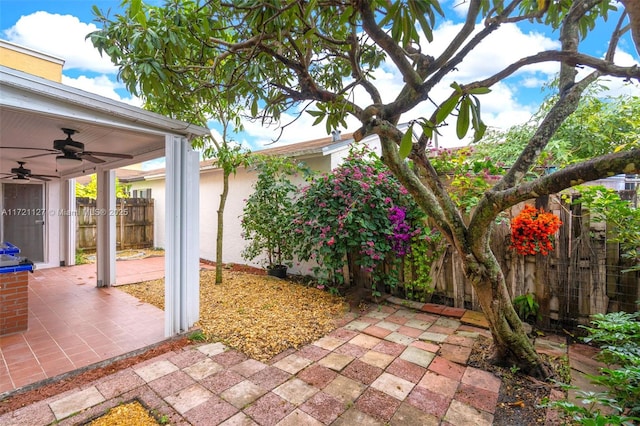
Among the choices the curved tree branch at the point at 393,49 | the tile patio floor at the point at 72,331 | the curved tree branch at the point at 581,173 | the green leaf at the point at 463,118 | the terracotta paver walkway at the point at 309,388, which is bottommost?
the terracotta paver walkway at the point at 309,388

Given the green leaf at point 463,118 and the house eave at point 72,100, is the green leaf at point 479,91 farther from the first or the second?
the house eave at point 72,100

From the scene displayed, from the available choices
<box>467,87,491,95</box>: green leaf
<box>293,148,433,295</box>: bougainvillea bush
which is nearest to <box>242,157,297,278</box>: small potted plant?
<box>293,148,433,295</box>: bougainvillea bush

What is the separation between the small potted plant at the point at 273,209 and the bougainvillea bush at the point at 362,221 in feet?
3.31

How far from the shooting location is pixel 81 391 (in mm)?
2598

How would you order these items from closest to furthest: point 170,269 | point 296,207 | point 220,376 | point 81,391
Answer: point 81,391, point 220,376, point 170,269, point 296,207

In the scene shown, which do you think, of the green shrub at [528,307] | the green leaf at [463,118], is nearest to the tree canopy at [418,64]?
the green leaf at [463,118]

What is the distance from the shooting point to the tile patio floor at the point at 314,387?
2.28 metres

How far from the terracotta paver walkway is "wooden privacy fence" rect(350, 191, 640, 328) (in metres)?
0.56

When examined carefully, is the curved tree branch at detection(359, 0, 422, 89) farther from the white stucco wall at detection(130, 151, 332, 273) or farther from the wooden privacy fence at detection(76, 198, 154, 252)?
the wooden privacy fence at detection(76, 198, 154, 252)

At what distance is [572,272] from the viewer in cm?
365

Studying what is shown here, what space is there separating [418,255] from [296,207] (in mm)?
2442

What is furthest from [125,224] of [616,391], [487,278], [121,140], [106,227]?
[616,391]

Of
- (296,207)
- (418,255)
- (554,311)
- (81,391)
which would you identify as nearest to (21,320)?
(81,391)

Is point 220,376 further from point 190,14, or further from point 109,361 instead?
point 190,14
